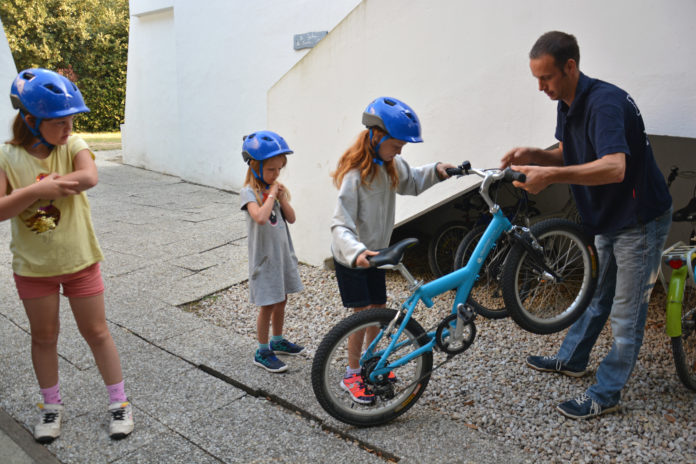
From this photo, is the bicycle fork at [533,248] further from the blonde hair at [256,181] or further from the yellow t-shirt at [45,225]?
the yellow t-shirt at [45,225]

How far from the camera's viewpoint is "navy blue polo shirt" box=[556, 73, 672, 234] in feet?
8.68

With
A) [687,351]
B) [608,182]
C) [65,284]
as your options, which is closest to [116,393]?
[65,284]

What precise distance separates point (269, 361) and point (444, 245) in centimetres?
249

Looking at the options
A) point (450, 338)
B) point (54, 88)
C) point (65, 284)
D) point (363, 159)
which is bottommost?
point (450, 338)

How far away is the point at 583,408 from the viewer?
307 cm

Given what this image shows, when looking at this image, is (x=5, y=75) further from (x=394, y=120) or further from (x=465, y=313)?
(x=465, y=313)

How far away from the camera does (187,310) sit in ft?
15.8

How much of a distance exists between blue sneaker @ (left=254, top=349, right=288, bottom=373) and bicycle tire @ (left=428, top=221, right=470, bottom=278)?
2225 mm

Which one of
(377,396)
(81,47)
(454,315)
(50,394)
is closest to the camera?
(454,315)

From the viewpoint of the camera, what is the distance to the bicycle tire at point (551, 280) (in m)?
2.94

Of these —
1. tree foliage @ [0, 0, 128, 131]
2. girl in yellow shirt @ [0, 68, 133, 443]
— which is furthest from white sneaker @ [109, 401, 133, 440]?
tree foliage @ [0, 0, 128, 131]

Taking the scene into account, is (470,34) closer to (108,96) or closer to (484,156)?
(484,156)

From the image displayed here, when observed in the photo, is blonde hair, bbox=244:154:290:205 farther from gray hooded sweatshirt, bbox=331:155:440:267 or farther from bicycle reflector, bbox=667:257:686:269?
bicycle reflector, bbox=667:257:686:269

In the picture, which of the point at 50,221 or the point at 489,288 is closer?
the point at 50,221
